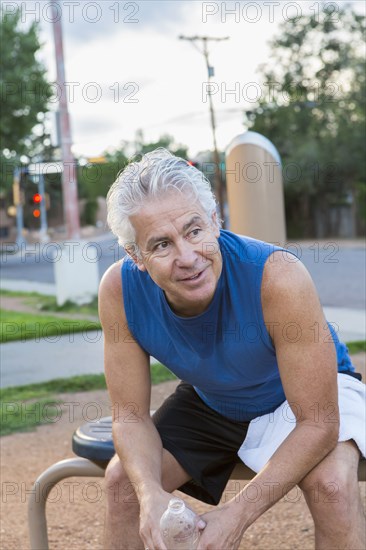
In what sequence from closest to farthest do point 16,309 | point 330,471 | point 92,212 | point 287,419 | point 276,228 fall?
point 330,471 → point 287,419 → point 276,228 → point 16,309 → point 92,212

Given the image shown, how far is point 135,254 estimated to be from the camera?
2006 mm

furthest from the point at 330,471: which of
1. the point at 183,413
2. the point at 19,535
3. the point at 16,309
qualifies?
the point at 16,309

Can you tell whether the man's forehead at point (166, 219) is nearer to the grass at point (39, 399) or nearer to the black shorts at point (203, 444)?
the black shorts at point (203, 444)

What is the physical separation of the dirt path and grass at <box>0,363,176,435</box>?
147mm

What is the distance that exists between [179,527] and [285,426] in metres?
0.41

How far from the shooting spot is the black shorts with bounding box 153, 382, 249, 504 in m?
2.18

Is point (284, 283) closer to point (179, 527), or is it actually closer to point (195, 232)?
point (195, 232)

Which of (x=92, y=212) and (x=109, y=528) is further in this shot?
(x=92, y=212)

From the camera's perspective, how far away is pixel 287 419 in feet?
6.86

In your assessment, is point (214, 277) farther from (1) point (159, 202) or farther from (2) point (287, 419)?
(2) point (287, 419)

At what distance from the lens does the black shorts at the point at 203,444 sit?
2182 millimetres

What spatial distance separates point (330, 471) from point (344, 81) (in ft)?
102

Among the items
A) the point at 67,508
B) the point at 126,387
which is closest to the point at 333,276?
the point at 67,508

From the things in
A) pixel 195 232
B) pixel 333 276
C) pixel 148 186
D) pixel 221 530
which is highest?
pixel 148 186
